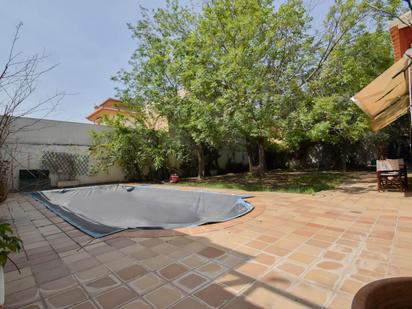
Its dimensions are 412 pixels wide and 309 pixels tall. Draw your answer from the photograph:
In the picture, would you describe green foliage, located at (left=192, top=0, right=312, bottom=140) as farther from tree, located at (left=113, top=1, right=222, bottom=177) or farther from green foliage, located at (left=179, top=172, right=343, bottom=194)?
green foliage, located at (left=179, top=172, right=343, bottom=194)

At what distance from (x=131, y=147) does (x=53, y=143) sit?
4130 millimetres

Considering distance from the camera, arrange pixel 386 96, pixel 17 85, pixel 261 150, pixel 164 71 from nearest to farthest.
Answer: pixel 17 85, pixel 386 96, pixel 261 150, pixel 164 71

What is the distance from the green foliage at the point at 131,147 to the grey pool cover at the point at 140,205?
2689 millimetres

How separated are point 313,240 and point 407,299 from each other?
2.15 metres

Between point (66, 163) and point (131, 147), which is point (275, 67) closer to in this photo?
point (131, 147)

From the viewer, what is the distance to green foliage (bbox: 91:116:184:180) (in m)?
13.1

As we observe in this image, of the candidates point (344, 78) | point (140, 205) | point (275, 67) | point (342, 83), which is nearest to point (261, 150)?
Answer: point (275, 67)

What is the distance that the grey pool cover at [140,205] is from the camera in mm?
6457

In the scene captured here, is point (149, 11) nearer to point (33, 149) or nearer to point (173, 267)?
point (33, 149)

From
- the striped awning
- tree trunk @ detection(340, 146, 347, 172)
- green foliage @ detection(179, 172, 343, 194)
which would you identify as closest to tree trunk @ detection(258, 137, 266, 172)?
green foliage @ detection(179, 172, 343, 194)

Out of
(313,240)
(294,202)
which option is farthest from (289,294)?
(294,202)

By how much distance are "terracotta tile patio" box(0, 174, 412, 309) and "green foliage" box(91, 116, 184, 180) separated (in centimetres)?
862

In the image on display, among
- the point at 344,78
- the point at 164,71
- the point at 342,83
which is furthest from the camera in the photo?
the point at 164,71

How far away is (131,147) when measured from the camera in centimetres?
1338
